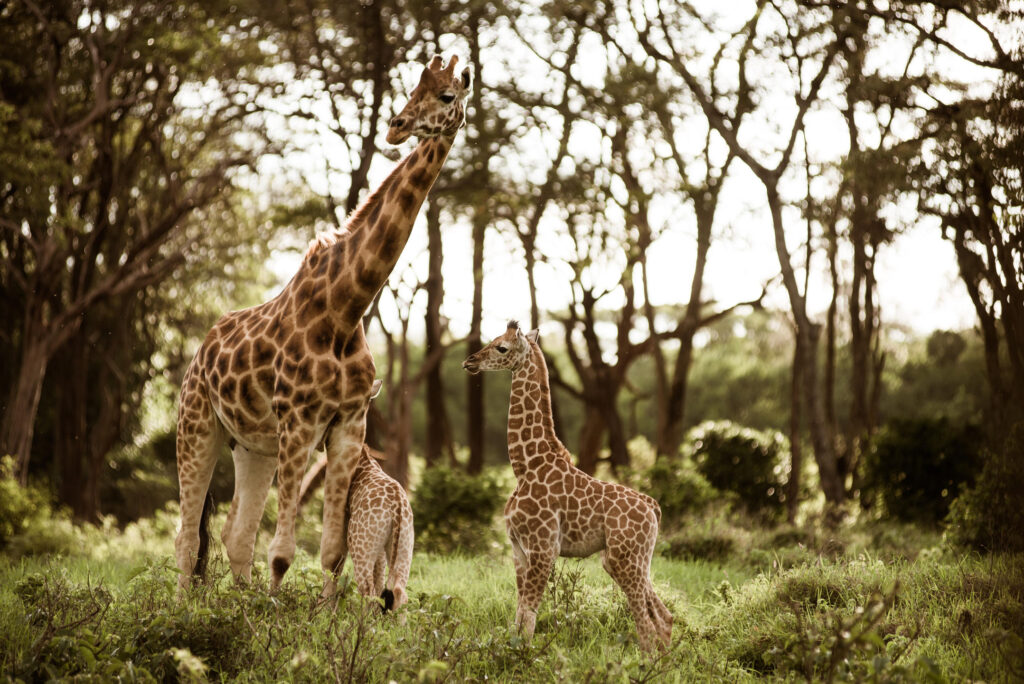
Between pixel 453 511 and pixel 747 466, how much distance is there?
4.62 metres

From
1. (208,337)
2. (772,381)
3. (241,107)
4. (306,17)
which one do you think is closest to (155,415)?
(241,107)

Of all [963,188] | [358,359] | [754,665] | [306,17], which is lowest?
[754,665]

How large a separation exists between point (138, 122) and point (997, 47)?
46.4 feet

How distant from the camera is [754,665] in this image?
521 centimetres

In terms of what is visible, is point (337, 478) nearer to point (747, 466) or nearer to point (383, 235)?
point (383, 235)

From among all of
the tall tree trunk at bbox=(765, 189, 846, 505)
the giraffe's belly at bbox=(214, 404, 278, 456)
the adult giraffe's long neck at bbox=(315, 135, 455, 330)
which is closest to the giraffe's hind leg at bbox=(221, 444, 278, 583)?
the giraffe's belly at bbox=(214, 404, 278, 456)

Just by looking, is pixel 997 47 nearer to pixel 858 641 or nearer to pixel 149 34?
pixel 858 641

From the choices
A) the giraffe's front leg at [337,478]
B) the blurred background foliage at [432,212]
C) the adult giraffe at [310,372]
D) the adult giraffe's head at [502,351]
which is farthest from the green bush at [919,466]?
the adult giraffe at [310,372]

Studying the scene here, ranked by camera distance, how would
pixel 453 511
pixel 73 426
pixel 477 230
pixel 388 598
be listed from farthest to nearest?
pixel 477 230
pixel 73 426
pixel 453 511
pixel 388 598

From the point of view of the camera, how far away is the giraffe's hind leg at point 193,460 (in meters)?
6.02

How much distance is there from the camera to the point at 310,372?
536cm

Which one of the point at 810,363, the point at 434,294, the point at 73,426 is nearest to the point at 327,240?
the point at 810,363

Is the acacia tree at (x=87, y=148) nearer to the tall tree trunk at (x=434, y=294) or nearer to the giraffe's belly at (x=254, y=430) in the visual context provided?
the tall tree trunk at (x=434, y=294)

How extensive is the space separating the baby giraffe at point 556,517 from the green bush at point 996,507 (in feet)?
5.67
